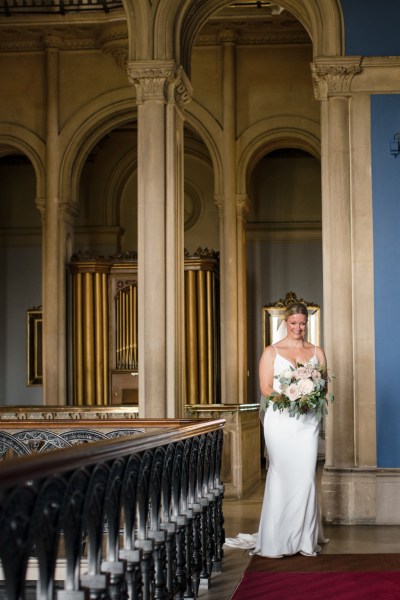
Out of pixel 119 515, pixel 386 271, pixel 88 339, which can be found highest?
pixel 386 271

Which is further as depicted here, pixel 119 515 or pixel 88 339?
pixel 88 339

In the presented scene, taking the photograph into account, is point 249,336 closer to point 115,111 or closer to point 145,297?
point 115,111

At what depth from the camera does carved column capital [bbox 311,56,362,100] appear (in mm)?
10109

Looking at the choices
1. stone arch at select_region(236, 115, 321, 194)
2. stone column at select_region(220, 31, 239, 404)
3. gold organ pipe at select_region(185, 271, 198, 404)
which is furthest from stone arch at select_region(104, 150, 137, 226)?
stone arch at select_region(236, 115, 321, 194)

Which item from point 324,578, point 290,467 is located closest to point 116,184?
point 290,467

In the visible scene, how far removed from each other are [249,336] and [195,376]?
9.19 feet

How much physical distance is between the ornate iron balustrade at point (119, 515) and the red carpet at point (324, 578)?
0.35 meters

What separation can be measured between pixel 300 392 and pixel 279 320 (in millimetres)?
11752

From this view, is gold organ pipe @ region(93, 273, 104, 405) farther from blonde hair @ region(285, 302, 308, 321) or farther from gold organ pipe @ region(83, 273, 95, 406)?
blonde hair @ region(285, 302, 308, 321)

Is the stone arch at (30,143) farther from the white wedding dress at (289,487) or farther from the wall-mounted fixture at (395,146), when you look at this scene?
the white wedding dress at (289,487)

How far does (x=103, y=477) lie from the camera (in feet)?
14.0

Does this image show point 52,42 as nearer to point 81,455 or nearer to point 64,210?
point 64,210

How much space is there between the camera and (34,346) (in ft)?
66.0

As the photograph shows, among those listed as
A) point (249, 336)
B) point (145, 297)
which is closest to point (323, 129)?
point (145, 297)
